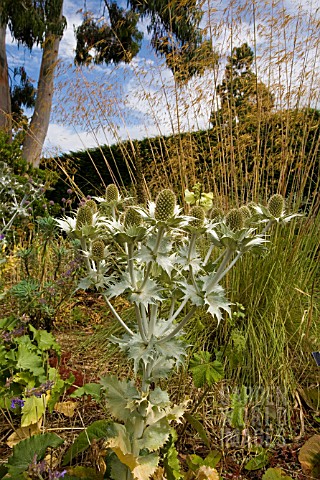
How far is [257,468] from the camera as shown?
1.69 metres

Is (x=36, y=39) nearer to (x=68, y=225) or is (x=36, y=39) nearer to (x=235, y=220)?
(x=68, y=225)

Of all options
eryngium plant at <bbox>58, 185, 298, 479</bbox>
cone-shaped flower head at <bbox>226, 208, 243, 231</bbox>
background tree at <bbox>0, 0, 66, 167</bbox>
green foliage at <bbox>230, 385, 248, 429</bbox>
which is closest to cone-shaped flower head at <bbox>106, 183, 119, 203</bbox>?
eryngium plant at <bbox>58, 185, 298, 479</bbox>

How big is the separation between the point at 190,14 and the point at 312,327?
290 cm

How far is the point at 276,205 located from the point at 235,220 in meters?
0.20

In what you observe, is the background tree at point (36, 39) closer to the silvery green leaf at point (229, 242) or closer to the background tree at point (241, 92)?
the background tree at point (241, 92)

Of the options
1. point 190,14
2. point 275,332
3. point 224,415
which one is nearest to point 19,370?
point 224,415

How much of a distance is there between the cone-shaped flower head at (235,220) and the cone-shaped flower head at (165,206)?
0.18 metres

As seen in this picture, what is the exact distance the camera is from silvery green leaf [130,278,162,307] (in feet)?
3.61


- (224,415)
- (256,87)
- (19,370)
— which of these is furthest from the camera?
(256,87)

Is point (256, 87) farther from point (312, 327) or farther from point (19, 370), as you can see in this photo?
point (19, 370)

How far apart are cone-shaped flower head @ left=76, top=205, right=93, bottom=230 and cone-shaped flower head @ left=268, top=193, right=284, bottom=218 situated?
1.80 feet

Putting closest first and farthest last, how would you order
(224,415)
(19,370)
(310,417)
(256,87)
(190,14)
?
(19,370), (224,415), (310,417), (256,87), (190,14)

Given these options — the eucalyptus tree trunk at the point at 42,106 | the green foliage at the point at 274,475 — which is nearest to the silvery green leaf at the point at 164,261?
the green foliage at the point at 274,475

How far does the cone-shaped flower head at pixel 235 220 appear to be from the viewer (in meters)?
1.14
